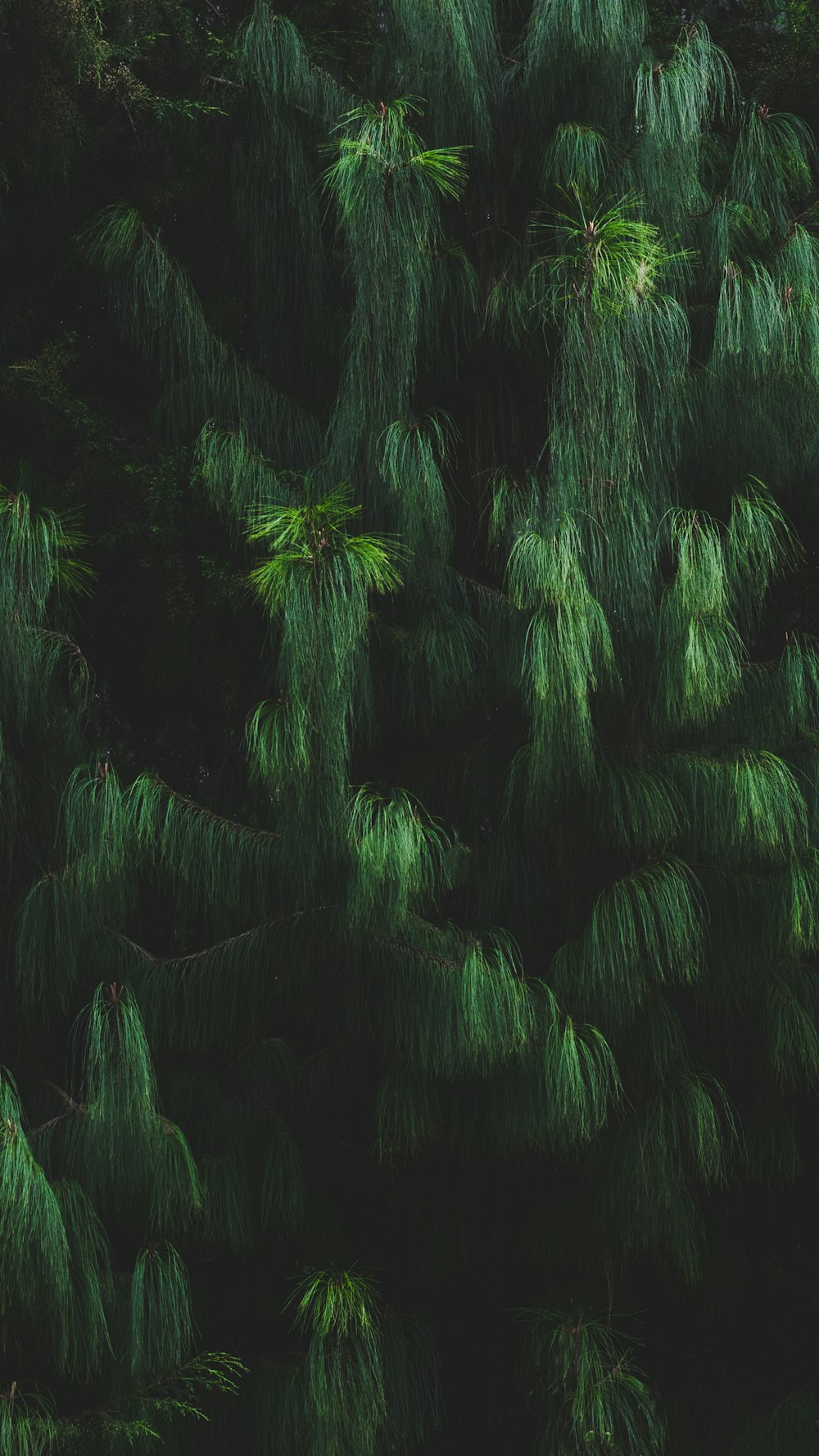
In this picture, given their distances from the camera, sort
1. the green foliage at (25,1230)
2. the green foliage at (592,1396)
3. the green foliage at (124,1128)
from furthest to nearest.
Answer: the green foliage at (592,1396) < the green foliage at (124,1128) < the green foliage at (25,1230)

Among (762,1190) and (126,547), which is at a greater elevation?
(126,547)

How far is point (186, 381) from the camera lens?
104 inches

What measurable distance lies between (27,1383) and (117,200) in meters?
2.00

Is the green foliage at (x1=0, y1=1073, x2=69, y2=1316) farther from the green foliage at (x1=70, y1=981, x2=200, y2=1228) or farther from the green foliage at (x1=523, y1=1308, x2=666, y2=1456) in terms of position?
the green foliage at (x1=523, y1=1308, x2=666, y2=1456)

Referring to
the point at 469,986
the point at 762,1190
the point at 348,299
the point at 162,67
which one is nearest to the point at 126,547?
the point at 348,299

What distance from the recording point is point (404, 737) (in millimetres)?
2756

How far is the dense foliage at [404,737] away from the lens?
7.22 ft

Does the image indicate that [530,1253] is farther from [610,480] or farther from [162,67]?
[162,67]

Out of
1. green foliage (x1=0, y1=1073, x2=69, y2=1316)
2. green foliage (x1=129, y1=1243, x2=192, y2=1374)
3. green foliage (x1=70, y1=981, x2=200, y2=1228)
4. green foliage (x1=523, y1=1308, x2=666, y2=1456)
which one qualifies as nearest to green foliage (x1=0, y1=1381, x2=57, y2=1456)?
green foliage (x1=0, y1=1073, x2=69, y2=1316)

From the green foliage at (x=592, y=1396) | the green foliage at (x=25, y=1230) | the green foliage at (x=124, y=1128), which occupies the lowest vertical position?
the green foliage at (x=592, y=1396)

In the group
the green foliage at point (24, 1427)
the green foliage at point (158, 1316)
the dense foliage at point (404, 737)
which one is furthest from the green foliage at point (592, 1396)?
the green foliage at point (24, 1427)

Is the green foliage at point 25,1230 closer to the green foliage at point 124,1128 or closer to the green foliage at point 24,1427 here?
the green foliage at point 24,1427

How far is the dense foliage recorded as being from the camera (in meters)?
2.20

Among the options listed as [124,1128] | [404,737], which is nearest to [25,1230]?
[124,1128]
